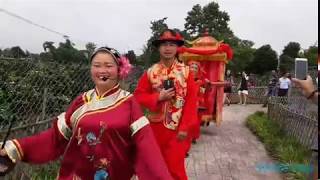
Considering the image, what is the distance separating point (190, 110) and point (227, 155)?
3908 mm

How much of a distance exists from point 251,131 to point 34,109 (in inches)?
286

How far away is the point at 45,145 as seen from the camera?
343cm

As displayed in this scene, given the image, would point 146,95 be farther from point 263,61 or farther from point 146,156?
point 263,61

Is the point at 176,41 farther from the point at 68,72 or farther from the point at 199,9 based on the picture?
A: the point at 199,9

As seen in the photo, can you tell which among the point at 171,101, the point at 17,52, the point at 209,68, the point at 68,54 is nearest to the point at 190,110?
the point at 171,101

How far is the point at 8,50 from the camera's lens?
5.71 metres

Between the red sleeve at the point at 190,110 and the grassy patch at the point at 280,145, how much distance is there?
56.7 inches

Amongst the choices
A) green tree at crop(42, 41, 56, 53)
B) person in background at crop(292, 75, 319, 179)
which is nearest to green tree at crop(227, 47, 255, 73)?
green tree at crop(42, 41, 56, 53)

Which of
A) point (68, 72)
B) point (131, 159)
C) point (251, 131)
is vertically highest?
point (68, 72)

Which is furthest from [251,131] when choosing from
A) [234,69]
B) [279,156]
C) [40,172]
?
[234,69]

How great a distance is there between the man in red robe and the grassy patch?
149cm

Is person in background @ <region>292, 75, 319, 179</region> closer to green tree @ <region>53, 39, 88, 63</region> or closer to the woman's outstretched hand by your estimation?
the woman's outstretched hand

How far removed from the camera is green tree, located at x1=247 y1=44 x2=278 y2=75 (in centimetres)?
4212

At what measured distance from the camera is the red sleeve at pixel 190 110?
5.10 meters
